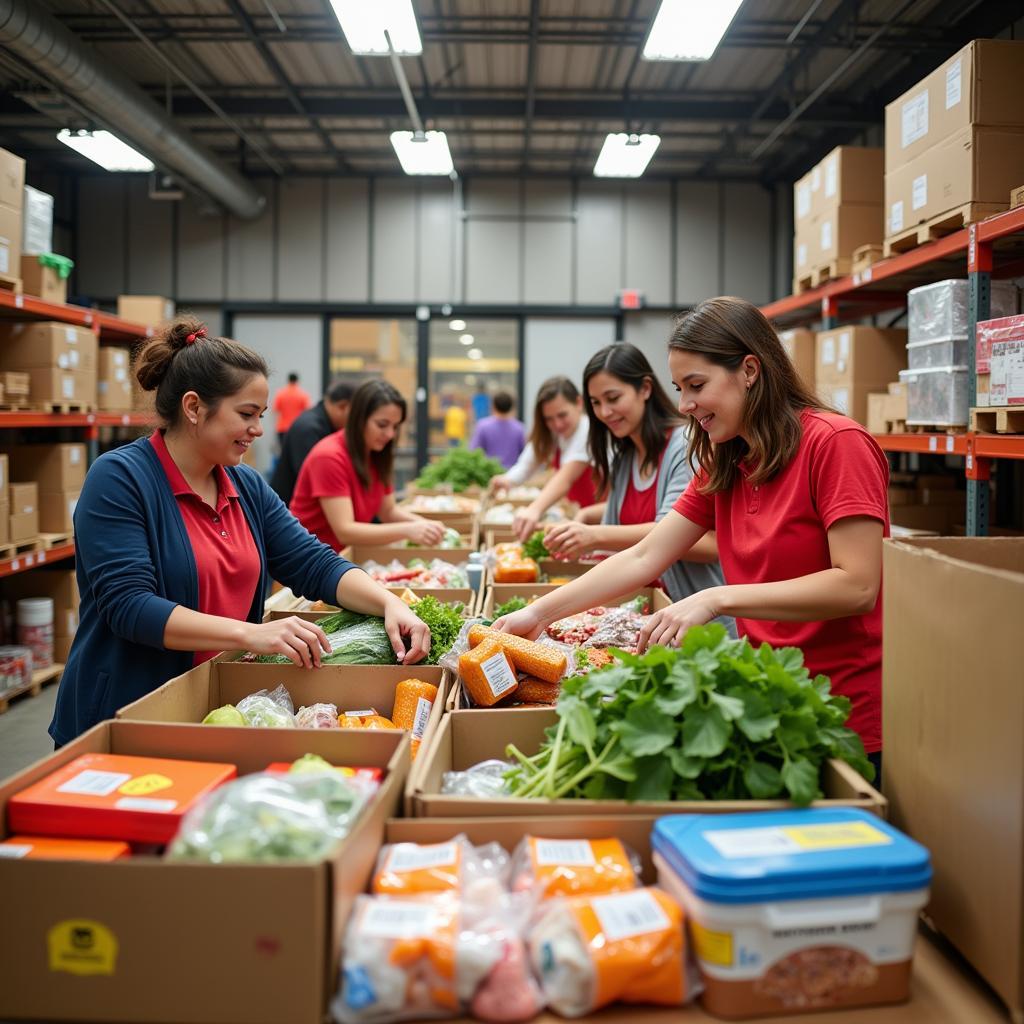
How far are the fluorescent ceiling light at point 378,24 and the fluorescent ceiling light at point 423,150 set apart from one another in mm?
2258

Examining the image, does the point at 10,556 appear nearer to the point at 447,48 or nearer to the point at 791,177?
the point at 447,48

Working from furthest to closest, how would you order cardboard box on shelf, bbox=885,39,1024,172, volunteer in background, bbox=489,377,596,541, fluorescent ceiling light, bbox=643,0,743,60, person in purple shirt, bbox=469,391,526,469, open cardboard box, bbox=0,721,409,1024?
person in purple shirt, bbox=469,391,526,469 → fluorescent ceiling light, bbox=643,0,743,60 → volunteer in background, bbox=489,377,596,541 → cardboard box on shelf, bbox=885,39,1024,172 → open cardboard box, bbox=0,721,409,1024

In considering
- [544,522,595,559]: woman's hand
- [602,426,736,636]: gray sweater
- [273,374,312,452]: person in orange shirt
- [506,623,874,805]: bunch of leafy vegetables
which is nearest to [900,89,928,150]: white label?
[602,426,736,636]: gray sweater

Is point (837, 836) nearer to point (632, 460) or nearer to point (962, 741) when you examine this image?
point (962, 741)

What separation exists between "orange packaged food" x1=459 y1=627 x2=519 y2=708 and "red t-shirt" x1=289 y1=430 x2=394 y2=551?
93.7 inches

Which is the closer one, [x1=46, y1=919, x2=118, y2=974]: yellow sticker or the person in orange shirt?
[x1=46, y1=919, x2=118, y2=974]: yellow sticker

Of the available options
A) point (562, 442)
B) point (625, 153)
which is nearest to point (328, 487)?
point (562, 442)

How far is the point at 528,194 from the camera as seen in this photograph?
1336 centimetres

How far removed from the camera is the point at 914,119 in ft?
14.8

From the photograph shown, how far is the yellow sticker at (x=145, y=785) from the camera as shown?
1.35m

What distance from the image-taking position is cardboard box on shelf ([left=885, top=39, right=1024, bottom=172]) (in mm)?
3912

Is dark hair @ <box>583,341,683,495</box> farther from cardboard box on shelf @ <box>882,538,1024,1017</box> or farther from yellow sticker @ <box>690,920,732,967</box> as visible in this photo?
yellow sticker @ <box>690,920,732,967</box>

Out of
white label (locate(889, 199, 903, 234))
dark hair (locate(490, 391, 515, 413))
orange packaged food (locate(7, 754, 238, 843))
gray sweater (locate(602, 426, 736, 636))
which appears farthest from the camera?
dark hair (locate(490, 391, 515, 413))

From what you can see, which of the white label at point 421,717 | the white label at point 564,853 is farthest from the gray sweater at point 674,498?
the white label at point 564,853
